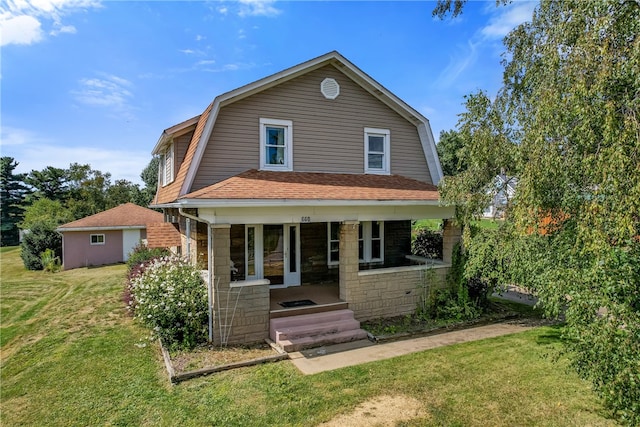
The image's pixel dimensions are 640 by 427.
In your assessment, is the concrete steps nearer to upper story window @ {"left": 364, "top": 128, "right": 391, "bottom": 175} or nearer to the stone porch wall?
the stone porch wall

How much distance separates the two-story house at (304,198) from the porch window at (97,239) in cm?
1415

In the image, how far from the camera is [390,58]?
13.0 m

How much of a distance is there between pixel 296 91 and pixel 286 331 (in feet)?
24.0

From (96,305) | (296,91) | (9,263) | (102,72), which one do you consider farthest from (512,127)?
(9,263)

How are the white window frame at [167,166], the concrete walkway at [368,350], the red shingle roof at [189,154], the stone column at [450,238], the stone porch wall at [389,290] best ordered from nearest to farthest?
the concrete walkway at [368,350]
the stone porch wall at [389,290]
the red shingle roof at [189,154]
the stone column at [450,238]
the white window frame at [167,166]

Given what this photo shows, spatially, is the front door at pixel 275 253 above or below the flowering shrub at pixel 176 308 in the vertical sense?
above

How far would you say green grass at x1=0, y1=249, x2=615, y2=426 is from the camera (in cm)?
518

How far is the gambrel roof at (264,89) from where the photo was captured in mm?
9711

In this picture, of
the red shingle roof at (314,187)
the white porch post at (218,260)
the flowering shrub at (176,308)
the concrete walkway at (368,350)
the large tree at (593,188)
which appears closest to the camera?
the large tree at (593,188)

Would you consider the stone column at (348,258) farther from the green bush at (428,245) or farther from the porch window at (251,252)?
the green bush at (428,245)

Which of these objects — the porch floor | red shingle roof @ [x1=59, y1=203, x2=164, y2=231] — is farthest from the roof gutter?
red shingle roof @ [x1=59, y1=203, x2=164, y2=231]

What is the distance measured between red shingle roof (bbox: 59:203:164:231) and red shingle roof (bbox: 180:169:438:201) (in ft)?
60.1

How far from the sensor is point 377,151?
483 inches

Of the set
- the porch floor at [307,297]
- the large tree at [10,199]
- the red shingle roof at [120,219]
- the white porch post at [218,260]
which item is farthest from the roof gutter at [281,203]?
the large tree at [10,199]
